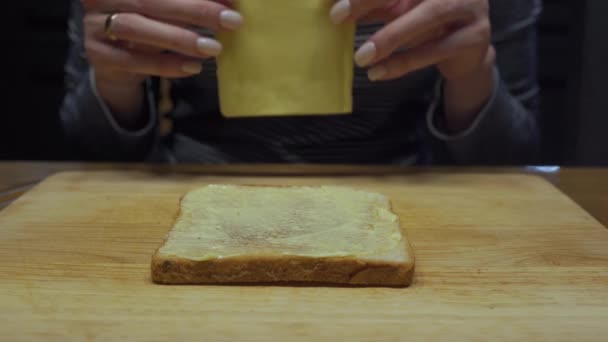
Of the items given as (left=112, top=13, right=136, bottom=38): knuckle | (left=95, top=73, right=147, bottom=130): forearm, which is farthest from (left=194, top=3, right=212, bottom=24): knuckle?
(left=95, top=73, right=147, bottom=130): forearm

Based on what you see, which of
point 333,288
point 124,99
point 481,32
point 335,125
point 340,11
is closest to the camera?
point 333,288

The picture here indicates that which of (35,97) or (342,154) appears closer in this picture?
(342,154)

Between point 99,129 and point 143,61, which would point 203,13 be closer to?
point 143,61

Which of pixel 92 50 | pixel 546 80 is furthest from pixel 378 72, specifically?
pixel 546 80

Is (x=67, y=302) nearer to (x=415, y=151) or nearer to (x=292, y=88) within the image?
(x=292, y=88)

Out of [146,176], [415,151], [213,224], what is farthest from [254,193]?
[415,151]

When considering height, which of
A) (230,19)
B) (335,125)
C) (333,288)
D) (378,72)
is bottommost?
(333,288)
